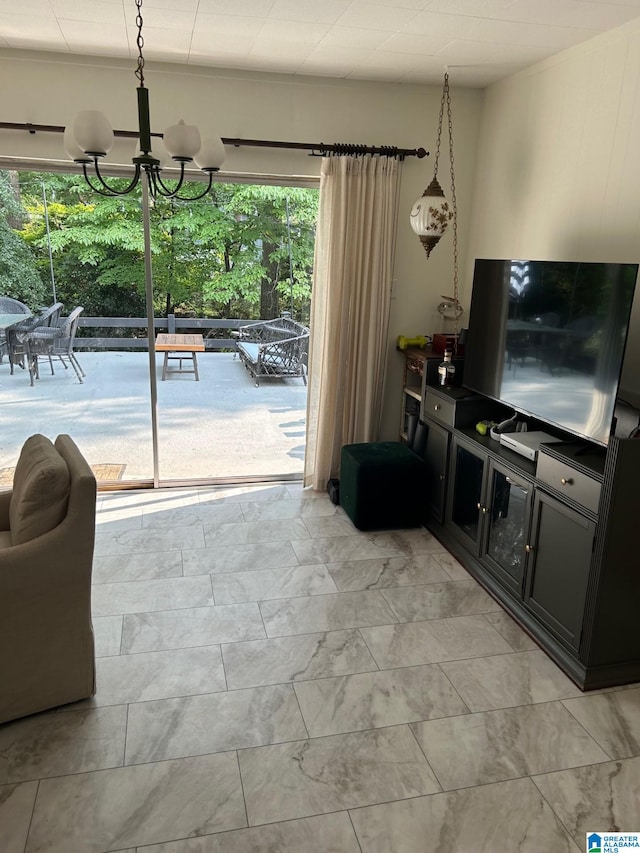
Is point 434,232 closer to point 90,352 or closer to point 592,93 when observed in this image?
point 592,93

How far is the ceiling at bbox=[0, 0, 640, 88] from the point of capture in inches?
115

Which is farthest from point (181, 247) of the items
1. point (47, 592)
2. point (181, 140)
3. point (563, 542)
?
point (563, 542)

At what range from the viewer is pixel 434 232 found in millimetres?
3955

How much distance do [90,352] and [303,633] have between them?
2.55 metres

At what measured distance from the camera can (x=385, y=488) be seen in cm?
404

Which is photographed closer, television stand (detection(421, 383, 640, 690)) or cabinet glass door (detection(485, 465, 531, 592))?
television stand (detection(421, 383, 640, 690))

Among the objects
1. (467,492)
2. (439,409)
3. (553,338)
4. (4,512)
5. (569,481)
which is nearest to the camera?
(569,481)

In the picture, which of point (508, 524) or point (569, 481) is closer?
point (569, 481)

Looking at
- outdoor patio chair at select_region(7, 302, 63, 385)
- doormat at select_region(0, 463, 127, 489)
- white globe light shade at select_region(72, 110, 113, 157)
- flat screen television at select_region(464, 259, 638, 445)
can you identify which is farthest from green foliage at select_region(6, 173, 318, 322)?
white globe light shade at select_region(72, 110, 113, 157)

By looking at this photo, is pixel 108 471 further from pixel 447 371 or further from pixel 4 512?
pixel 447 371

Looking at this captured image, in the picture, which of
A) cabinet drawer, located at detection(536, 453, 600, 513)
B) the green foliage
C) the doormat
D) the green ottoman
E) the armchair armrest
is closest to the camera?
cabinet drawer, located at detection(536, 453, 600, 513)

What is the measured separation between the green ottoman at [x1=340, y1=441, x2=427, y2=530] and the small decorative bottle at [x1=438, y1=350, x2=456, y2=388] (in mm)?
510

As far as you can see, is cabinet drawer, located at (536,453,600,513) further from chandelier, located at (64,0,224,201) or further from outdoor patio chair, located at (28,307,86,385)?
outdoor patio chair, located at (28,307,86,385)

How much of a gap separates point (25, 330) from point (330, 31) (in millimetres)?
2674
